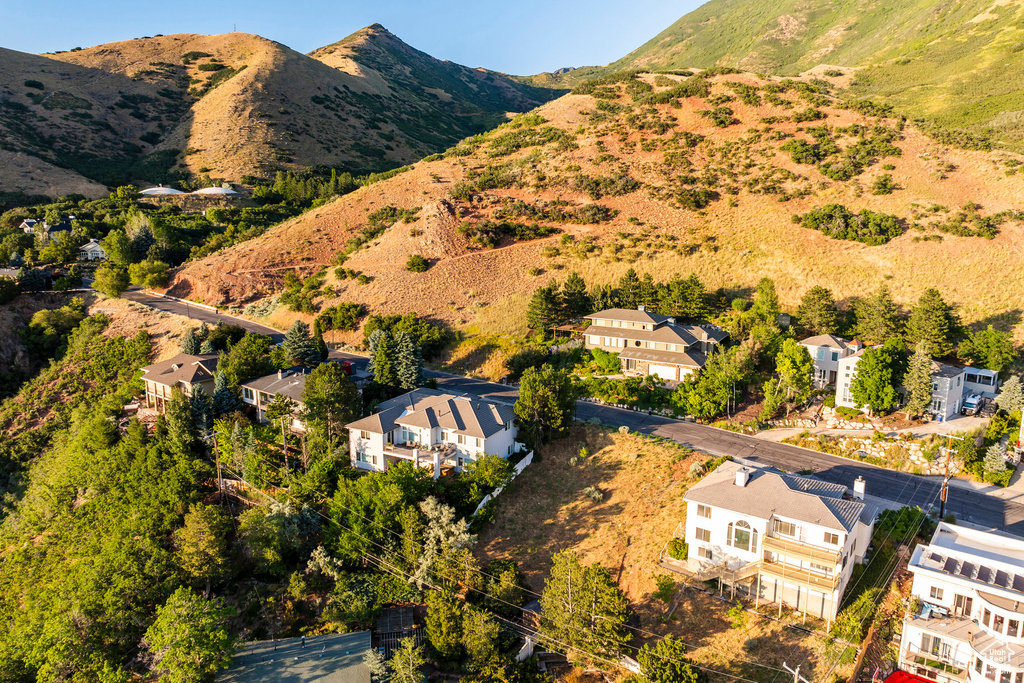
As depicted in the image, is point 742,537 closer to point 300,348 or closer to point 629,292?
point 629,292

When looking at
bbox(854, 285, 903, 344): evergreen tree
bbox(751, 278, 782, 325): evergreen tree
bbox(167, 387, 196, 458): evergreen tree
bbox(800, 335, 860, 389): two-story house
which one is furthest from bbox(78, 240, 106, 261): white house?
bbox(854, 285, 903, 344): evergreen tree

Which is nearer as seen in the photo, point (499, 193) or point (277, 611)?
point (277, 611)

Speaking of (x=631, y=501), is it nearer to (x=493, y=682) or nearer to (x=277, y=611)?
(x=493, y=682)

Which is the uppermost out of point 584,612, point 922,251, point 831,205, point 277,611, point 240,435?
point 831,205

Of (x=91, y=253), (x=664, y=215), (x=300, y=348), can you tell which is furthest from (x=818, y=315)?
(x=91, y=253)

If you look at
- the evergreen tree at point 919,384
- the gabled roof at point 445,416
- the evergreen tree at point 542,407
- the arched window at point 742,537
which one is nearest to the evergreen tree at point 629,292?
the evergreen tree at point 542,407

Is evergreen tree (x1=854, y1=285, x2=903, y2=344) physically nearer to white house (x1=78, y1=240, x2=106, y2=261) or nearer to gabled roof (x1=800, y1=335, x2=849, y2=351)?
gabled roof (x1=800, y1=335, x2=849, y2=351)

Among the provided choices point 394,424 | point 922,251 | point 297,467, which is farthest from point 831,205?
point 297,467
